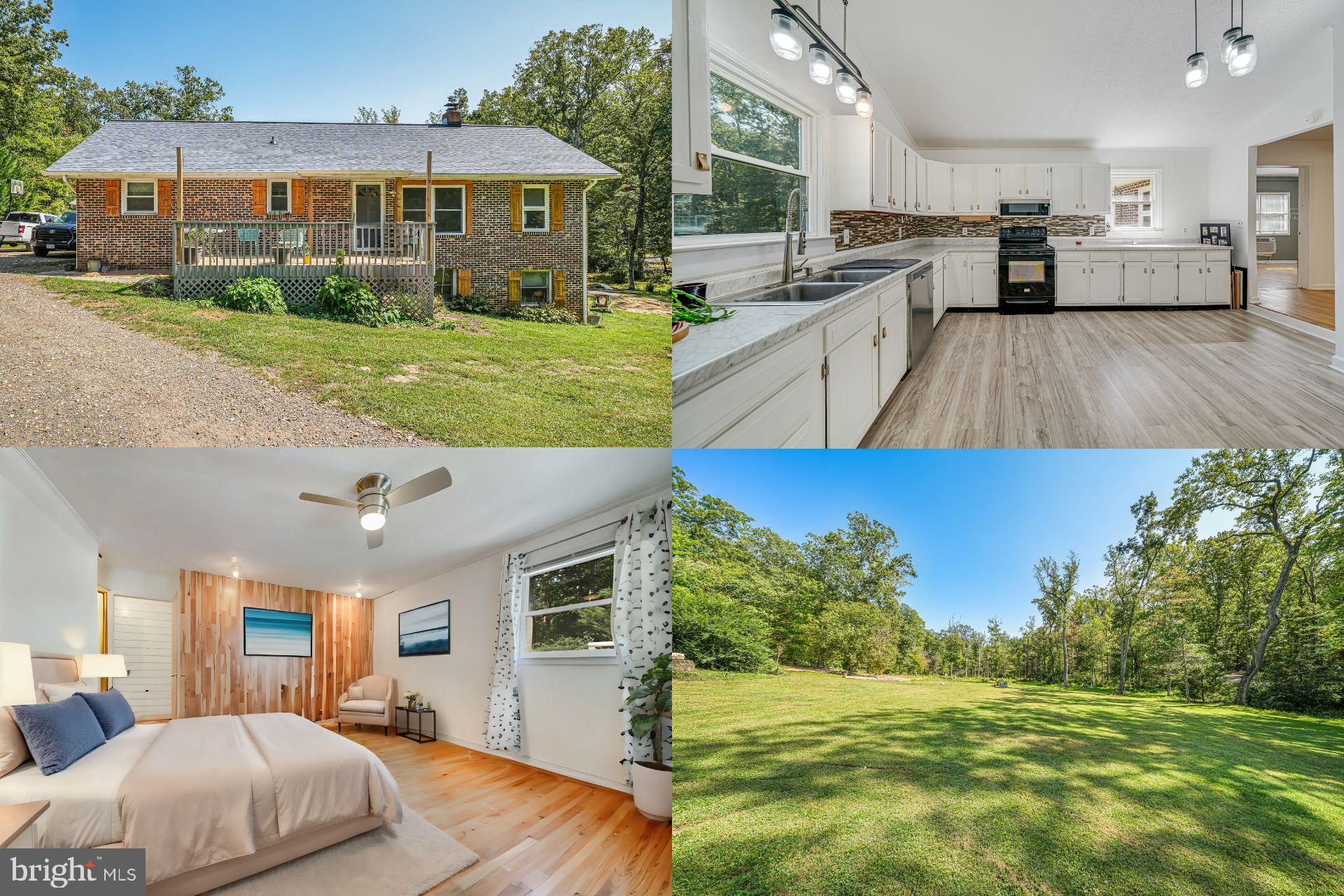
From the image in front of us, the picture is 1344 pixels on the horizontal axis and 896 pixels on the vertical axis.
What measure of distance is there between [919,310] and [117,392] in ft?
17.2

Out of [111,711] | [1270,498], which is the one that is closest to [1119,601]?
[1270,498]

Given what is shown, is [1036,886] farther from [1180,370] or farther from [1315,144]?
[1315,144]

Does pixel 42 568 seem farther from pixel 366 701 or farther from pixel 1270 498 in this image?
pixel 1270 498

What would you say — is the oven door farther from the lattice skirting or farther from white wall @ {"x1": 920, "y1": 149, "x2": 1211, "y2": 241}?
the lattice skirting

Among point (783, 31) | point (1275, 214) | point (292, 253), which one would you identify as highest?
point (1275, 214)

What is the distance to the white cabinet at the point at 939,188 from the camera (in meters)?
9.36

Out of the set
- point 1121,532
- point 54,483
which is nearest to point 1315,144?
point 1121,532

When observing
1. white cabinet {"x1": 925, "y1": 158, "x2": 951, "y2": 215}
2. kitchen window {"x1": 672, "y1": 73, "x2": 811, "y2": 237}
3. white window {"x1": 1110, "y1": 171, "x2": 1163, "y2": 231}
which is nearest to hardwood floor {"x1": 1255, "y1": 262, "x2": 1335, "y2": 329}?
white window {"x1": 1110, "y1": 171, "x2": 1163, "y2": 231}

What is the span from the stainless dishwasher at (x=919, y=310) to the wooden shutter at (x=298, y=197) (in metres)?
4.13

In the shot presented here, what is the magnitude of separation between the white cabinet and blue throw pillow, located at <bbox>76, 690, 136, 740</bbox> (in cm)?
944

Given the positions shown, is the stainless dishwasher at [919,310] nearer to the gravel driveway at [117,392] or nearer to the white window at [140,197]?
the gravel driveway at [117,392]

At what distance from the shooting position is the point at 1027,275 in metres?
8.77

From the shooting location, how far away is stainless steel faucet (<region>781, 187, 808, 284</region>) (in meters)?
4.13

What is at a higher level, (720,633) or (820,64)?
(820,64)
